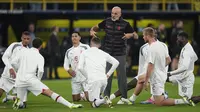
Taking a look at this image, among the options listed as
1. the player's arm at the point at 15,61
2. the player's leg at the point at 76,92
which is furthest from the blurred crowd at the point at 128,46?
the player's arm at the point at 15,61

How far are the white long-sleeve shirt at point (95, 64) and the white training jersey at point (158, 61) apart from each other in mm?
869

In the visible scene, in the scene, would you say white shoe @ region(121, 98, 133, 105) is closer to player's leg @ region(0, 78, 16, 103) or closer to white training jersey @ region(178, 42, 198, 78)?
white training jersey @ region(178, 42, 198, 78)

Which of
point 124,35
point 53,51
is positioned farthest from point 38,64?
point 53,51

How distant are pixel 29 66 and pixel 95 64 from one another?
1521 millimetres

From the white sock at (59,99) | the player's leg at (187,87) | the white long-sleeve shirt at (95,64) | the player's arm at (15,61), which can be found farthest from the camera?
the player's leg at (187,87)

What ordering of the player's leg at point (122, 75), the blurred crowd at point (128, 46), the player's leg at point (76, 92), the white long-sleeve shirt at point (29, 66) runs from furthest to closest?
the blurred crowd at point (128, 46), the player's leg at point (76, 92), the player's leg at point (122, 75), the white long-sleeve shirt at point (29, 66)

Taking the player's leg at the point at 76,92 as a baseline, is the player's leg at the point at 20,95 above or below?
above

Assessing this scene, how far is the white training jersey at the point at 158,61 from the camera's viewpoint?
55.3 feet

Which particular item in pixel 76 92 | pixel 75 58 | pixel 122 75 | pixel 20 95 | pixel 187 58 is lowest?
pixel 76 92

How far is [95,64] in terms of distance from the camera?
16.9m

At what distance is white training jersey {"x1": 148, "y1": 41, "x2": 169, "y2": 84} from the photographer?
1686 centimetres

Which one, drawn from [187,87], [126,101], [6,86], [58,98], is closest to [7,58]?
[6,86]

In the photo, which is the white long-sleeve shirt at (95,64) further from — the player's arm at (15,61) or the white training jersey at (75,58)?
the white training jersey at (75,58)

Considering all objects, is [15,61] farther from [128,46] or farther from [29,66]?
[128,46]
